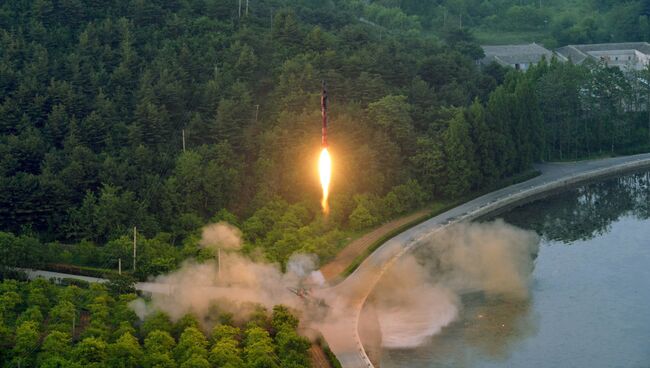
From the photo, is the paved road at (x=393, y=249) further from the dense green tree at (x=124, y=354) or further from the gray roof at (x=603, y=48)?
the gray roof at (x=603, y=48)

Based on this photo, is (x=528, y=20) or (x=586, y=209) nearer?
(x=586, y=209)

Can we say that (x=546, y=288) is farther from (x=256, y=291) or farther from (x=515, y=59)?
(x=515, y=59)

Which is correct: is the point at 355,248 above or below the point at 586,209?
below

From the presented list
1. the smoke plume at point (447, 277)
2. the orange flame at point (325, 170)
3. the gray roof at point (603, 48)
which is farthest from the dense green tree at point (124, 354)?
the gray roof at point (603, 48)

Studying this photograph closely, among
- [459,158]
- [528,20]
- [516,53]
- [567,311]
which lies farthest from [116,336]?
[528,20]

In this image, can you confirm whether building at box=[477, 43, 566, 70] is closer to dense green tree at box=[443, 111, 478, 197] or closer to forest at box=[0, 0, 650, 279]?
forest at box=[0, 0, 650, 279]

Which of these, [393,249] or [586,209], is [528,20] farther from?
[393,249]

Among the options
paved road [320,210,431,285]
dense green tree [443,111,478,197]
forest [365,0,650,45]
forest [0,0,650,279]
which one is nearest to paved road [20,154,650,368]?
paved road [320,210,431,285]

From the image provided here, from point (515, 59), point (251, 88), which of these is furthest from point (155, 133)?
point (515, 59)
